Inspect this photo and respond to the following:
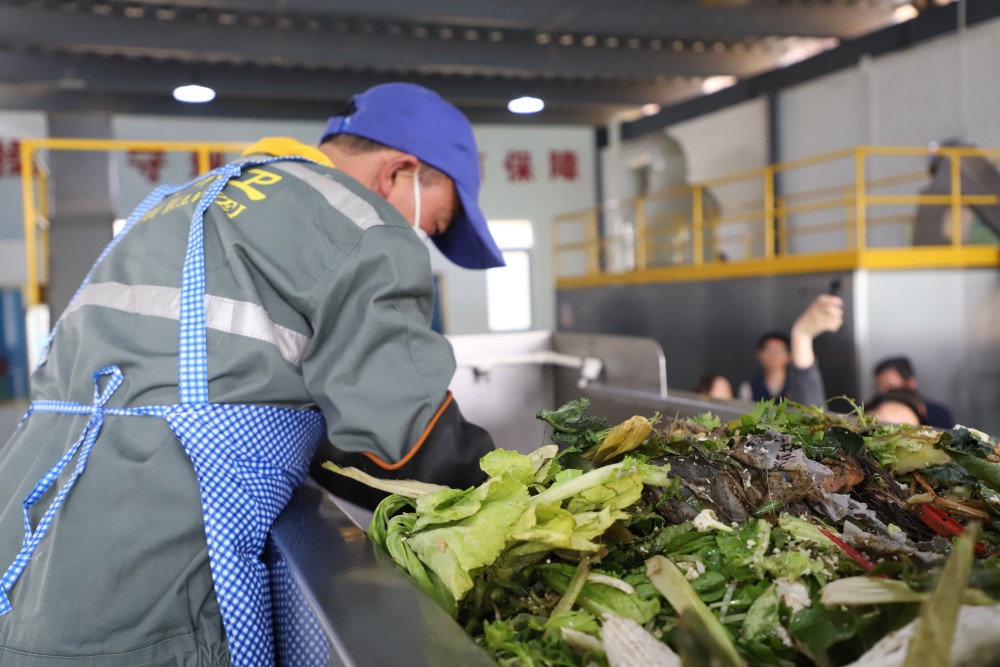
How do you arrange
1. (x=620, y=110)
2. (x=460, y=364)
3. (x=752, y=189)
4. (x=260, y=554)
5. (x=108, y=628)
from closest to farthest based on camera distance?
(x=108, y=628), (x=260, y=554), (x=460, y=364), (x=752, y=189), (x=620, y=110)

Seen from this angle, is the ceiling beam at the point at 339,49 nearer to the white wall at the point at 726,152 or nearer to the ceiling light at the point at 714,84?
the white wall at the point at 726,152

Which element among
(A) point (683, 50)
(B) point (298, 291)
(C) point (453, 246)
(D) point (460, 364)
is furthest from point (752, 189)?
(B) point (298, 291)

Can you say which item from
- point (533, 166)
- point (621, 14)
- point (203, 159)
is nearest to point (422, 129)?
point (203, 159)

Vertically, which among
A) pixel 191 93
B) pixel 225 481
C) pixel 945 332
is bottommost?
pixel 945 332

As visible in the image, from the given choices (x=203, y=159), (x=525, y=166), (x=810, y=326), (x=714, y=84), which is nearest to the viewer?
(x=810, y=326)

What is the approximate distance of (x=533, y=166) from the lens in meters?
13.7

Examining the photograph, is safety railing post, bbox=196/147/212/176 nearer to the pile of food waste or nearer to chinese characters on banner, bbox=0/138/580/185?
the pile of food waste

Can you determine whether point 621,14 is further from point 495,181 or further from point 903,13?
point 495,181

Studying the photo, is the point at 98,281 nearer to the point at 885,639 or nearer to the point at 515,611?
the point at 515,611

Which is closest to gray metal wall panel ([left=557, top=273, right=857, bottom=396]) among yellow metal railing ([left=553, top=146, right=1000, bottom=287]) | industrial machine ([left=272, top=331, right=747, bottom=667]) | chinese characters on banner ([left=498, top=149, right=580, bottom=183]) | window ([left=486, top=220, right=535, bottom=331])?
yellow metal railing ([left=553, top=146, right=1000, bottom=287])

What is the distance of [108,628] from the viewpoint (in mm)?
1112

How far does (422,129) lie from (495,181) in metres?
12.0

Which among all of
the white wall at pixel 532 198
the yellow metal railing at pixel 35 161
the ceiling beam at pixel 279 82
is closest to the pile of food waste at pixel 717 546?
the yellow metal railing at pixel 35 161

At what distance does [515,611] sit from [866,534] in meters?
0.37
